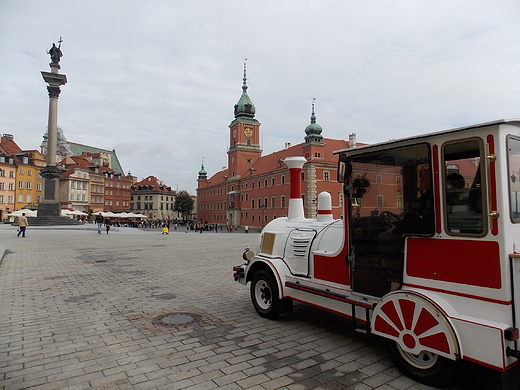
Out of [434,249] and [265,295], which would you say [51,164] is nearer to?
[265,295]

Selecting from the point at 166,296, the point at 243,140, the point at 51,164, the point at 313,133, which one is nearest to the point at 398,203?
the point at 166,296

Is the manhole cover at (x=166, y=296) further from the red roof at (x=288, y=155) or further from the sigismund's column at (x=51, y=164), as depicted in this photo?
the red roof at (x=288, y=155)

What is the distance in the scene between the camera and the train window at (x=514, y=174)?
3004 millimetres

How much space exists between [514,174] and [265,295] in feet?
13.3

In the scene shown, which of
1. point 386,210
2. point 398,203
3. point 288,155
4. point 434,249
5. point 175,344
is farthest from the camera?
point 288,155

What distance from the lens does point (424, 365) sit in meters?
3.46

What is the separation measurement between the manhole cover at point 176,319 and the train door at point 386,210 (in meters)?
2.79

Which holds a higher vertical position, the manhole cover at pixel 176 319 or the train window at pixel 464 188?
the train window at pixel 464 188

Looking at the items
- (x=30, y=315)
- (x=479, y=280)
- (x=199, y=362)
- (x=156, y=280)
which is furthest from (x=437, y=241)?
(x=156, y=280)

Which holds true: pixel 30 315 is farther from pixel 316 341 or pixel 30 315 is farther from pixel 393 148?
pixel 393 148

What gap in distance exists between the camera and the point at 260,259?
19.2 ft

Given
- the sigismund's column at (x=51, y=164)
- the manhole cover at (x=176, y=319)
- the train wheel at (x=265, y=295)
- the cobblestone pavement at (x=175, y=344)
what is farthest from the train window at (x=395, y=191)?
the sigismund's column at (x=51, y=164)

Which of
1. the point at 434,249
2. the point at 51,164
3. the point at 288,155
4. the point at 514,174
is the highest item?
the point at 288,155

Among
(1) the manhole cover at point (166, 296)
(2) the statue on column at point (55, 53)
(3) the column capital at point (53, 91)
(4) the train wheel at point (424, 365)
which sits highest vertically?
(2) the statue on column at point (55, 53)
